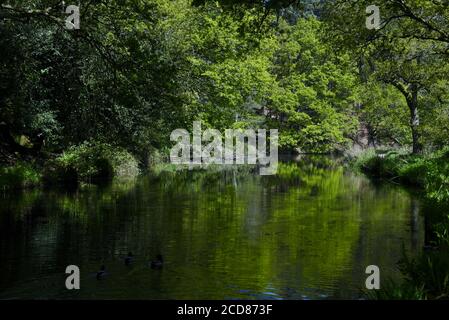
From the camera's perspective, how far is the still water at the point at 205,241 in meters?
11.9

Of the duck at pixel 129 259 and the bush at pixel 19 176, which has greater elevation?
the bush at pixel 19 176

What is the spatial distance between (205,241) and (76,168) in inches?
722

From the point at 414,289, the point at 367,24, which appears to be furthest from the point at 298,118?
the point at 414,289

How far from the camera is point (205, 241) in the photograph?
16.6 meters

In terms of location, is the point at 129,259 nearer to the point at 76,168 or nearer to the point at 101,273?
the point at 101,273

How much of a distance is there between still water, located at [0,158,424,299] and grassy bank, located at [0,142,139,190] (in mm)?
1750

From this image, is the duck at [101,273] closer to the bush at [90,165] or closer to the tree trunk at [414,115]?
the bush at [90,165]

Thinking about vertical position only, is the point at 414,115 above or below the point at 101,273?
above

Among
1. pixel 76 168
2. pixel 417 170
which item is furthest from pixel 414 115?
pixel 76 168

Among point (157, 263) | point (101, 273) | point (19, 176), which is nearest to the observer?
point (101, 273)

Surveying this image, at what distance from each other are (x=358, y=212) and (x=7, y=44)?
1533 centimetres

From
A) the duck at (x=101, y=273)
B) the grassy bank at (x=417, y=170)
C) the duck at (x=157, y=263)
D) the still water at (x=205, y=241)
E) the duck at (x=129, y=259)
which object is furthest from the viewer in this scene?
the grassy bank at (x=417, y=170)

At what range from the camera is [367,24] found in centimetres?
2411

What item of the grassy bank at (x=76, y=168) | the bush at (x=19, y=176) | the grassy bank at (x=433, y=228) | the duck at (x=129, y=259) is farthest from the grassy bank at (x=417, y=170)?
the bush at (x=19, y=176)
